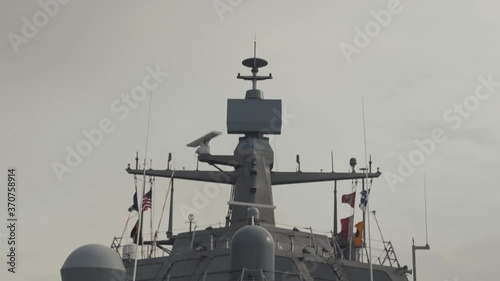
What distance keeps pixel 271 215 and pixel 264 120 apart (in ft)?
9.29

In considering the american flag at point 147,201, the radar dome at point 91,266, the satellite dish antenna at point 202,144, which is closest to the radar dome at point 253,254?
the radar dome at point 91,266

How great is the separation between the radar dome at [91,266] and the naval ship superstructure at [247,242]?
2 centimetres

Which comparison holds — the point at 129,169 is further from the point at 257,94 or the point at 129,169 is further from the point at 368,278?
the point at 368,278

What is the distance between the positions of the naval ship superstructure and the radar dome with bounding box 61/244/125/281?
0.02 m

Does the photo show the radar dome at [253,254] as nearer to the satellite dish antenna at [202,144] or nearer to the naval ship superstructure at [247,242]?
the naval ship superstructure at [247,242]

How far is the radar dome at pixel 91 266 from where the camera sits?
13.2 meters

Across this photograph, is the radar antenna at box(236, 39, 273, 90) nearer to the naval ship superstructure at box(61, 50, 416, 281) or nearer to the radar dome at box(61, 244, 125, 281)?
A: the naval ship superstructure at box(61, 50, 416, 281)

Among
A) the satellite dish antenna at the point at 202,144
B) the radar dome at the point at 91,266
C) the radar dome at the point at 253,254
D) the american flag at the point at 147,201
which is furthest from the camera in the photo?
the american flag at the point at 147,201

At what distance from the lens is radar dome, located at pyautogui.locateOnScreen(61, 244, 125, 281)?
1323 centimetres

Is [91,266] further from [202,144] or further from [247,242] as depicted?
[202,144]

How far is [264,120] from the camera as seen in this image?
20.1 meters

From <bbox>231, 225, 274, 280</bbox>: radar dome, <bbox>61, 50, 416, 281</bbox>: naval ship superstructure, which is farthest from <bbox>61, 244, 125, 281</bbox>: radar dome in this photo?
<bbox>231, 225, 274, 280</bbox>: radar dome

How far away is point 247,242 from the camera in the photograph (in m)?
13.5

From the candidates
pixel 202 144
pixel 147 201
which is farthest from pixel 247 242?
pixel 147 201
